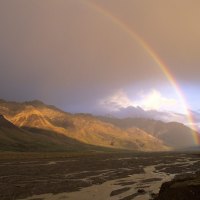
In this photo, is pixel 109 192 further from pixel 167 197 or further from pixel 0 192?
pixel 167 197

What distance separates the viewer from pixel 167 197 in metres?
26.2

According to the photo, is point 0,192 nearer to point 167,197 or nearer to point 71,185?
point 71,185

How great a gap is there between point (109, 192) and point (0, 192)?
13063 millimetres

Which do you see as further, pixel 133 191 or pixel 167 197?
pixel 133 191

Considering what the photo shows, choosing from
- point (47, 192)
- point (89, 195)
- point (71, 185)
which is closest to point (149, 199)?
point (89, 195)

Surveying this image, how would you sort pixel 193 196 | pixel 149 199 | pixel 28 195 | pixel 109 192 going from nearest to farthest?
pixel 193 196, pixel 149 199, pixel 28 195, pixel 109 192

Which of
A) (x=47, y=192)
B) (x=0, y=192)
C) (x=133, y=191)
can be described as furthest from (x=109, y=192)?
(x=0, y=192)

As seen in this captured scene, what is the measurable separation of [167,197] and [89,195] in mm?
15356

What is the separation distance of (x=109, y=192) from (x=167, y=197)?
16.9 meters

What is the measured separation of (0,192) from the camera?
41.6m

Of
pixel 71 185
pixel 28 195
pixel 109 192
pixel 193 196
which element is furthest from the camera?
pixel 71 185

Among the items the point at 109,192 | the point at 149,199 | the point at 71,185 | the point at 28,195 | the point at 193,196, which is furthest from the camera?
the point at 71,185

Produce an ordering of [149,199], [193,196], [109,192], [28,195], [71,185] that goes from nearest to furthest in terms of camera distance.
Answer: [193,196] → [149,199] → [28,195] → [109,192] → [71,185]

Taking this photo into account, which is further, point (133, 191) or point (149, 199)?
point (133, 191)
